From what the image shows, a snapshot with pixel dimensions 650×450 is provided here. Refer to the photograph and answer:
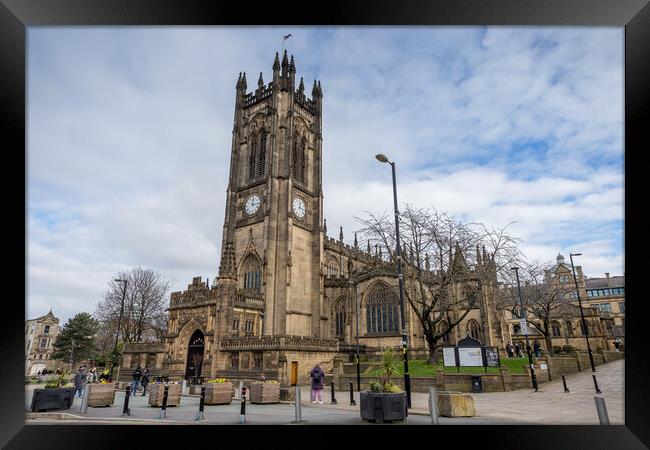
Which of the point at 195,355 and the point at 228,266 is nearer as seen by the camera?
the point at 228,266

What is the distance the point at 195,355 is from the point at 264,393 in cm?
1770

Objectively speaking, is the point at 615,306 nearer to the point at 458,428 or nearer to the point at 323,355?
the point at 323,355

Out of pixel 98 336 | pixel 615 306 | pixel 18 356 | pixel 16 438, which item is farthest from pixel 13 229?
pixel 615 306

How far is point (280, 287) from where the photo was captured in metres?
37.8

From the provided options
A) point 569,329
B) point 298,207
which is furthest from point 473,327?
point 298,207

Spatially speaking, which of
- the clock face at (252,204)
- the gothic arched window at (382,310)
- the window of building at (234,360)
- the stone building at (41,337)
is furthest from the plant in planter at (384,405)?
the stone building at (41,337)

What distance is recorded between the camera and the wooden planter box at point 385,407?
33.2 feet

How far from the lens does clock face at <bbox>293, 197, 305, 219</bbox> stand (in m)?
43.2

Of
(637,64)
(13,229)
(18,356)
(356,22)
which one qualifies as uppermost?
(356,22)

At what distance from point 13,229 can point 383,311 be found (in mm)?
34493

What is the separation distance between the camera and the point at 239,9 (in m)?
7.80

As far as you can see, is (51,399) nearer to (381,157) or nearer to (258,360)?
(381,157)

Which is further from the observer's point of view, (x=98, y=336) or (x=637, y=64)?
(x=98, y=336)

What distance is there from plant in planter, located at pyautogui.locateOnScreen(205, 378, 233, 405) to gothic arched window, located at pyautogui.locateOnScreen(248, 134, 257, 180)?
32363 millimetres
